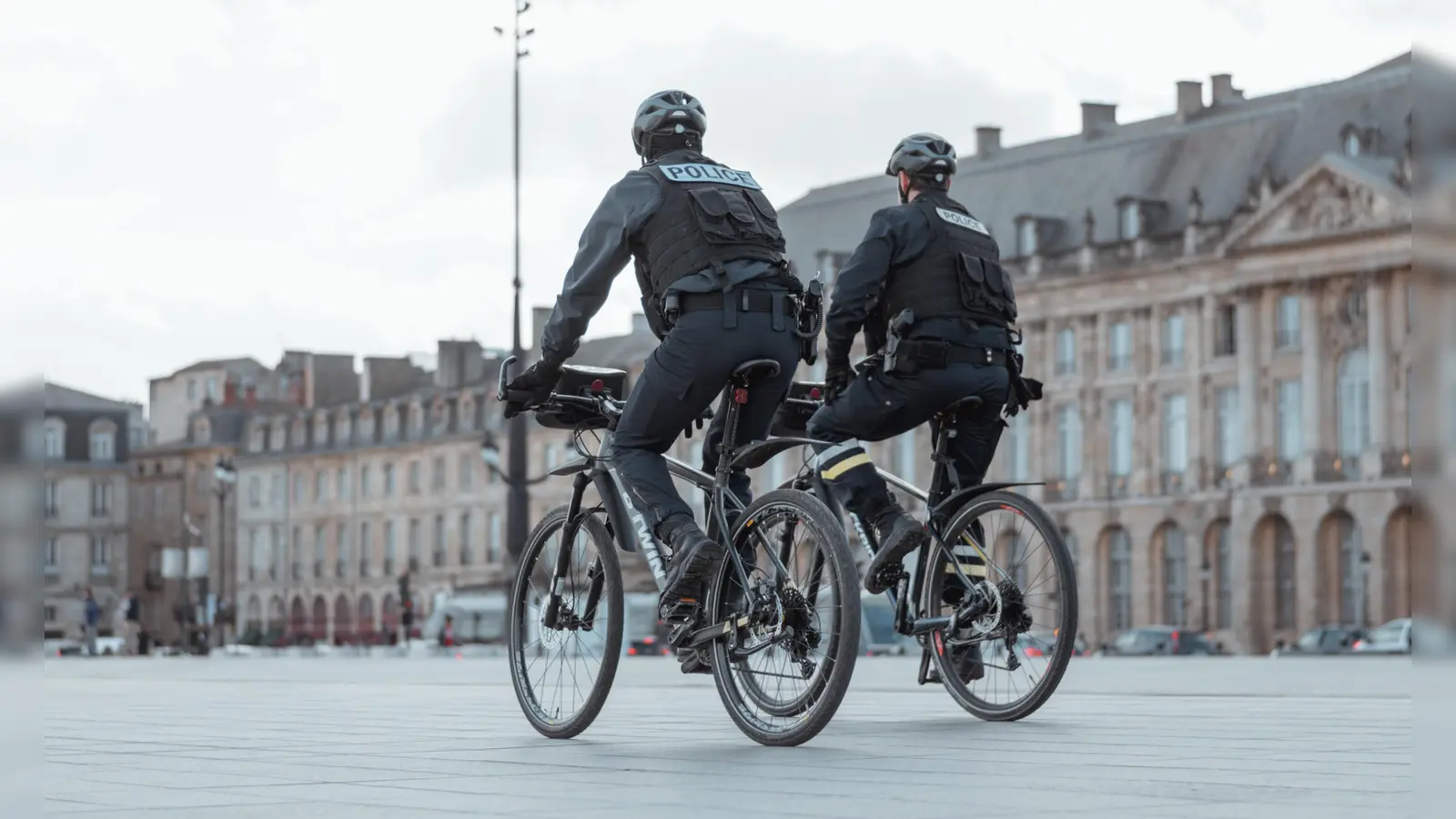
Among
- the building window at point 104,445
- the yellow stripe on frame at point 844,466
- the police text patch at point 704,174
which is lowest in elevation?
the yellow stripe on frame at point 844,466

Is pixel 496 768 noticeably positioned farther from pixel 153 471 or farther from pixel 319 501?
pixel 153 471

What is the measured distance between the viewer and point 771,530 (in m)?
7.20

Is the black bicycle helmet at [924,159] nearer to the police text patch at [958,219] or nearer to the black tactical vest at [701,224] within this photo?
the police text patch at [958,219]

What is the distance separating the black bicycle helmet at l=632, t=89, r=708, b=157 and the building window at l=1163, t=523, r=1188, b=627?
233ft

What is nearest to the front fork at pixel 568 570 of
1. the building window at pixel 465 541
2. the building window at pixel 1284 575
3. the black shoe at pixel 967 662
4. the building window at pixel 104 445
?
the black shoe at pixel 967 662

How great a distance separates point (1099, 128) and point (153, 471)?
6702 centimetres

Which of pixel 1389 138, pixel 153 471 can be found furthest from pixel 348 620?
pixel 1389 138

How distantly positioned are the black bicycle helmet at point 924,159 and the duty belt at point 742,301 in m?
1.45

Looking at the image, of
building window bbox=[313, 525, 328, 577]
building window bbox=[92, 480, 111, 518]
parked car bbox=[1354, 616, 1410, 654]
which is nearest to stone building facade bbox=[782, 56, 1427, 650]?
parked car bbox=[1354, 616, 1410, 654]

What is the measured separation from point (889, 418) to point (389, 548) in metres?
109

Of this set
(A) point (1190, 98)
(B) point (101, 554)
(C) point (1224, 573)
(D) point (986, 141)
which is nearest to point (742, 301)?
(C) point (1224, 573)

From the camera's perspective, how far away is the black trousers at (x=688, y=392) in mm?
7383

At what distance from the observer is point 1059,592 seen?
7.87 metres

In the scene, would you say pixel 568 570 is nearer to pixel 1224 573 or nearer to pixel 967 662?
pixel 967 662
